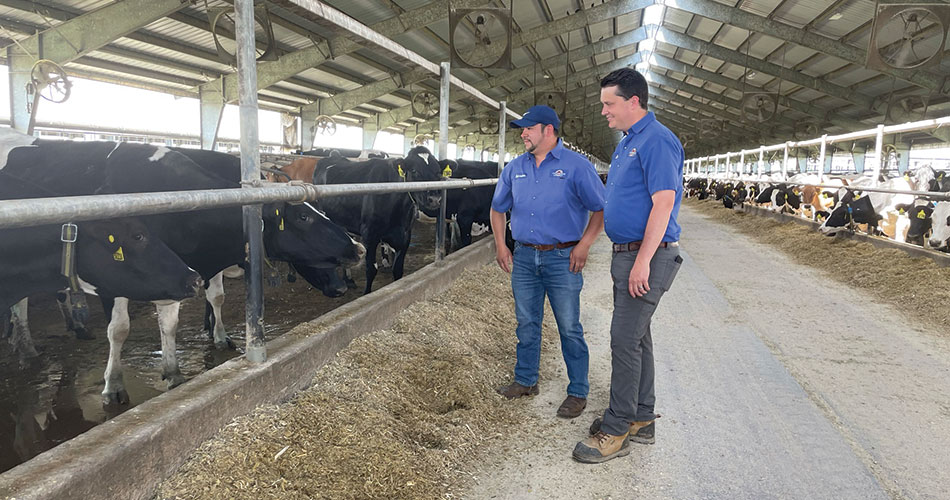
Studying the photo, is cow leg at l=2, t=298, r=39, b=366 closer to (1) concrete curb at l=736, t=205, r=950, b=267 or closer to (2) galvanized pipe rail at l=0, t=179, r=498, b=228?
(2) galvanized pipe rail at l=0, t=179, r=498, b=228

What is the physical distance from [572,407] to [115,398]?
7.81 feet

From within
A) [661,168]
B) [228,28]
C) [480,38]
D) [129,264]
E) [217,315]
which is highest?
[480,38]

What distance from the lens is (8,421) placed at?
276 centimetres

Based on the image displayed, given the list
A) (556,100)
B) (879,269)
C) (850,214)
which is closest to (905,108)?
(850,214)

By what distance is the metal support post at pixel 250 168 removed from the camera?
7.91 ft

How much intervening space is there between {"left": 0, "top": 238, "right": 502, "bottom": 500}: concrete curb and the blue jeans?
951 millimetres

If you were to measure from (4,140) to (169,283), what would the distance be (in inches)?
94.6

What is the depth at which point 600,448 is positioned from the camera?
2529 millimetres

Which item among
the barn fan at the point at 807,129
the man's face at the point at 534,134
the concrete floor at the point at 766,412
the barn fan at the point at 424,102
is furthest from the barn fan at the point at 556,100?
the man's face at the point at 534,134

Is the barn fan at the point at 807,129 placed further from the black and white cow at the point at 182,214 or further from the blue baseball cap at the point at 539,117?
the black and white cow at the point at 182,214

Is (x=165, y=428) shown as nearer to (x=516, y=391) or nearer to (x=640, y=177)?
(x=516, y=391)

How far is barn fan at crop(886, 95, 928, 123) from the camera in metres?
15.7

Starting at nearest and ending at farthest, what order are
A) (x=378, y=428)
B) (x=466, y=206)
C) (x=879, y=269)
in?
(x=378, y=428) < (x=879, y=269) < (x=466, y=206)

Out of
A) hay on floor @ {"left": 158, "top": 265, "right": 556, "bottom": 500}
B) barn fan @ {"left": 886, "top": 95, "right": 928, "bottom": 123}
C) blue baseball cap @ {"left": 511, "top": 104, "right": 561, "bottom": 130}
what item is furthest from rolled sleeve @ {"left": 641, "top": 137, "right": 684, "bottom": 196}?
barn fan @ {"left": 886, "top": 95, "right": 928, "bottom": 123}
